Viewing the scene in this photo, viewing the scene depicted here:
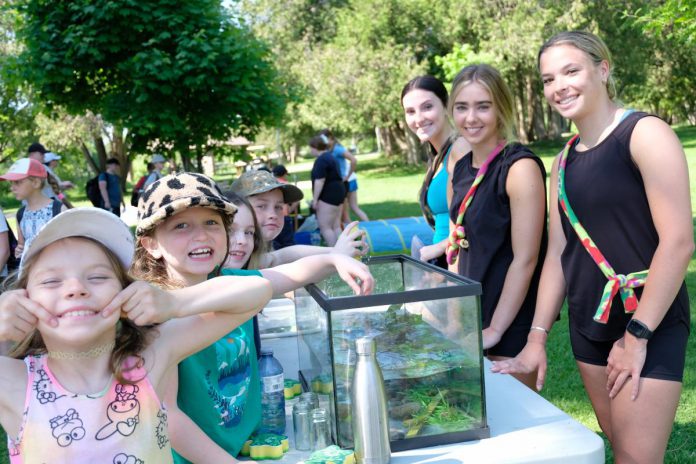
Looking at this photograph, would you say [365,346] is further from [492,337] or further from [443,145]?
[443,145]

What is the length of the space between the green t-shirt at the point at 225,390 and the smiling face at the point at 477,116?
1.24 m

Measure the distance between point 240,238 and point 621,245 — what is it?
1468mm

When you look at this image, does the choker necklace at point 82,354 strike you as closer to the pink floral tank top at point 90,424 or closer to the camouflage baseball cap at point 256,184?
the pink floral tank top at point 90,424

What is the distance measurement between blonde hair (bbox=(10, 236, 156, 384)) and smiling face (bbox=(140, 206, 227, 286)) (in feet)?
0.97

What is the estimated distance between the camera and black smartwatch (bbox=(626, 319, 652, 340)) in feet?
7.17

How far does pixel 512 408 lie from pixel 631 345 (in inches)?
16.0

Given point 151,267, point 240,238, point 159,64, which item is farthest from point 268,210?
point 159,64

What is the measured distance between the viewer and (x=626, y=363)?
2234mm

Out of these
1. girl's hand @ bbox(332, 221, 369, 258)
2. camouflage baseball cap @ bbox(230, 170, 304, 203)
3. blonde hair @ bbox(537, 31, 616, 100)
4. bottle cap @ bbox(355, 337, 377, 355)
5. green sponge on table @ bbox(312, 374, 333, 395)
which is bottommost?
green sponge on table @ bbox(312, 374, 333, 395)

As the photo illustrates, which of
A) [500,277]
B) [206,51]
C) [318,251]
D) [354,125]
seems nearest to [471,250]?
[500,277]

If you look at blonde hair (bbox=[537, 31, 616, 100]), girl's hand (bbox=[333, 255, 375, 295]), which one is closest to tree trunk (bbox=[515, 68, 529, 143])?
blonde hair (bbox=[537, 31, 616, 100])

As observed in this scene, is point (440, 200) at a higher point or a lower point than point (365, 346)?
higher

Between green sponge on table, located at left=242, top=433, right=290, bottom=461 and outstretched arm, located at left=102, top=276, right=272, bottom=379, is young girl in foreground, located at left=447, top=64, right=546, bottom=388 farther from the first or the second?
outstretched arm, located at left=102, top=276, right=272, bottom=379

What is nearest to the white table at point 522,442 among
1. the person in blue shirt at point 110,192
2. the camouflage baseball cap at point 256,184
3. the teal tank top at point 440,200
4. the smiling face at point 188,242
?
the smiling face at point 188,242
